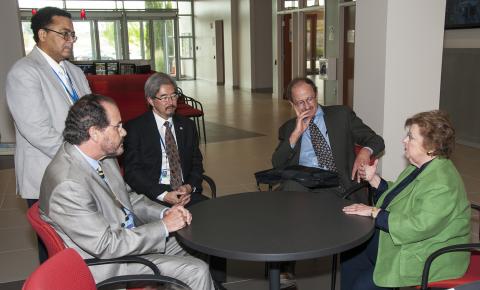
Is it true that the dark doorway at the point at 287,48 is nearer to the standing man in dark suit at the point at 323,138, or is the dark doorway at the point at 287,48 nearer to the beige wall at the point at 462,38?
the beige wall at the point at 462,38

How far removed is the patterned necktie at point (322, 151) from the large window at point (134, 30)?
1844 cm

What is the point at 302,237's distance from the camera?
6.44 feet

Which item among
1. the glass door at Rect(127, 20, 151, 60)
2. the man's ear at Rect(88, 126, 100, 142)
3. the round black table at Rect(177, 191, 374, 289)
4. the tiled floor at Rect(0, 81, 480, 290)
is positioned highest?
the glass door at Rect(127, 20, 151, 60)

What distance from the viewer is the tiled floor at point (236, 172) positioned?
11.2ft

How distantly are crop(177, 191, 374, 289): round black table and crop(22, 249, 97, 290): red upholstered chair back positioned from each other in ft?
1.69

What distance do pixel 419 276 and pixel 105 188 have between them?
1482 millimetres

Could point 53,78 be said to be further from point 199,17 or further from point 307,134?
point 199,17

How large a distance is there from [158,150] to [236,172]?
3.11 metres

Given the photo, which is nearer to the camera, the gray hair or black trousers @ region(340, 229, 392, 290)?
black trousers @ region(340, 229, 392, 290)

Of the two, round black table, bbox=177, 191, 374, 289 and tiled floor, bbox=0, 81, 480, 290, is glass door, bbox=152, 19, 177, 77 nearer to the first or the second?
tiled floor, bbox=0, 81, 480, 290

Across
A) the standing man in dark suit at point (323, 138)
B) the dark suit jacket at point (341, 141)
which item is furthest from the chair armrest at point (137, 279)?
the dark suit jacket at point (341, 141)

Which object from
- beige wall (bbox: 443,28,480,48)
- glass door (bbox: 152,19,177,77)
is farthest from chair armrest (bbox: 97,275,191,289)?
glass door (bbox: 152,19,177,77)

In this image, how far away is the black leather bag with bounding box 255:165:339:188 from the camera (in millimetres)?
3012

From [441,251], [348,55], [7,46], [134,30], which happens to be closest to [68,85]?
[441,251]
